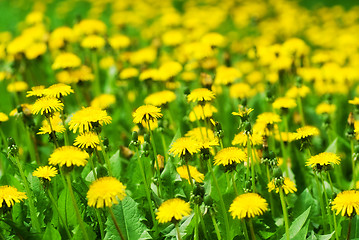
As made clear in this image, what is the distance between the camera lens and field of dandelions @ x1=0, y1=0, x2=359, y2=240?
2.00 m

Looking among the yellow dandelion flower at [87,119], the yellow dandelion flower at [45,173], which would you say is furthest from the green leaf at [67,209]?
the yellow dandelion flower at [87,119]

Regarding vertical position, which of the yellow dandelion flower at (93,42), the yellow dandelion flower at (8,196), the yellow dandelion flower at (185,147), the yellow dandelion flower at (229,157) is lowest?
the yellow dandelion flower at (229,157)

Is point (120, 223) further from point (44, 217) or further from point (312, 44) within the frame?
point (312, 44)

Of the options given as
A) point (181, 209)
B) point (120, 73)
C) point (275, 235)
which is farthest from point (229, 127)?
point (181, 209)

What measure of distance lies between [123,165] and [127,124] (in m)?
0.83

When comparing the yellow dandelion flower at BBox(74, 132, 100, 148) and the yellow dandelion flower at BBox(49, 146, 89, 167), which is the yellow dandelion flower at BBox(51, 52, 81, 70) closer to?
the yellow dandelion flower at BBox(74, 132, 100, 148)

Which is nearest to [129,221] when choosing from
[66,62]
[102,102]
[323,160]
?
[323,160]

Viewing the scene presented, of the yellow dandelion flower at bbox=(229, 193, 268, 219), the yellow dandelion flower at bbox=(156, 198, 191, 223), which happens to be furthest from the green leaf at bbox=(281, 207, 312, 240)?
the yellow dandelion flower at bbox=(156, 198, 191, 223)

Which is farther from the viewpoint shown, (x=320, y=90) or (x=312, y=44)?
(x=312, y=44)

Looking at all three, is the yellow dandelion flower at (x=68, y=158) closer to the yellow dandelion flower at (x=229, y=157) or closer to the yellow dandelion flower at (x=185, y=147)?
the yellow dandelion flower at (x=185, y=147)

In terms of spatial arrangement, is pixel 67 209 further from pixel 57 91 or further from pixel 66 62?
pixel 66 62

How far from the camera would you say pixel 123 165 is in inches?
122

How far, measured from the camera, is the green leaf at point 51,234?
2.02 metres

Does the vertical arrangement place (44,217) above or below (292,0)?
below
